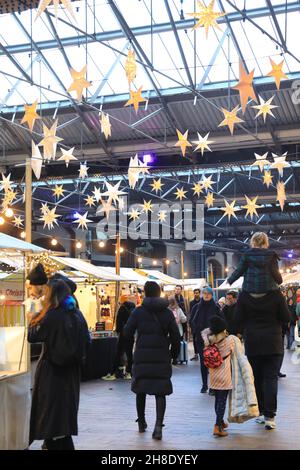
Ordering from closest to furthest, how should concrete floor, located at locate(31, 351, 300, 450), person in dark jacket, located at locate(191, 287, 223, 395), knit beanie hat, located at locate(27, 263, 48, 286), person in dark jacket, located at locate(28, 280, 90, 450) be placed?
1. person in dark jacket, located at locate(28, 280, 90, 450)
2. knit beanie hat, located at locate(27, 263, 48, 286)
3. concrete floor, located at locate(31, 351, 300, 450)
4. person in dark jacket, located at locate(191, 287, 223, 395)

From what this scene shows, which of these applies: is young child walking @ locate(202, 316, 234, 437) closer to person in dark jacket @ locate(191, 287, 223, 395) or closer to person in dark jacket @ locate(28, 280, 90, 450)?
person in dark jacket @ locate(28, 280, 90, 450)

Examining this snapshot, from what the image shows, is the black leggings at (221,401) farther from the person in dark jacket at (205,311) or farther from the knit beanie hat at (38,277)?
the person in dark jacket at (205,311)

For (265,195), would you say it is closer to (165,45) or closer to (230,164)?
(230,164)

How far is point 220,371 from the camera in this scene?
691cm

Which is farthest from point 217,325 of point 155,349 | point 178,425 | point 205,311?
point 205,311

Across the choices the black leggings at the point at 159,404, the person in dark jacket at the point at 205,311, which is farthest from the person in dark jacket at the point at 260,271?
the person in dark jacket at the point at 205,311

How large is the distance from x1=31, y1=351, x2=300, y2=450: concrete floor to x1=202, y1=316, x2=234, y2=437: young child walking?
0.17 meters

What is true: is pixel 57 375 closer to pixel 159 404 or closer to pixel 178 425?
pixel 159 404

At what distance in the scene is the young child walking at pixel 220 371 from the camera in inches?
269

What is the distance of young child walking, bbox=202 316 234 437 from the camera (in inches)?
269

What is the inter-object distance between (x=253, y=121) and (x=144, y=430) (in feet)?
42.4

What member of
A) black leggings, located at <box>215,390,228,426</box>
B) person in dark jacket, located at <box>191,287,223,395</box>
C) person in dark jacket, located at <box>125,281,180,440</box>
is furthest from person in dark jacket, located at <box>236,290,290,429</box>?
person in dark jacket, located at <box>191,287,223,395</box>
